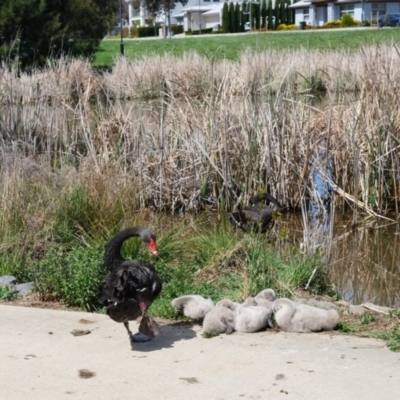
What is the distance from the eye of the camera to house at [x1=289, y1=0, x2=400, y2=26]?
257 ft

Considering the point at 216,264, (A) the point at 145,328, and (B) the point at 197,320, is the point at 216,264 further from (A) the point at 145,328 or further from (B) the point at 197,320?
(A) the point at 145,328

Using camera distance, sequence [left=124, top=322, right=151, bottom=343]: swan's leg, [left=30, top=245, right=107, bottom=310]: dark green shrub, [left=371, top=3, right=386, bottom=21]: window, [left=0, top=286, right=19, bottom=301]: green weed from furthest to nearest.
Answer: [left=371, top=3, right=386, bottom=21]: window
[left=0, top=286, right=19, bottom=301]: green weed
[left=30, top=245, right=107, bottom=310]: dark green shrub
[left=124, top=322, right=151, bottom=343]: swan's leg

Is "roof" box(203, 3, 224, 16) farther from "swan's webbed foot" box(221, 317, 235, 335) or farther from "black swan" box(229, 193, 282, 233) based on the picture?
"swan's webbed foot" box(221, 317, 235, 335)

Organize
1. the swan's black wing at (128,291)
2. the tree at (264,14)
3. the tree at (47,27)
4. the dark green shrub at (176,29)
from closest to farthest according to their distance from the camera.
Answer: the swan's black wing at (128,291), the tree at (47,27), the tree at (264,14), the dark green shrub at (176,29)

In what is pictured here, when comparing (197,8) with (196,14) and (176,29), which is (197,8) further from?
(176,29)

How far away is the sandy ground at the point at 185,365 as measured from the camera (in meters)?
4.95

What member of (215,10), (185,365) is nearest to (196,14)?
(215,10)

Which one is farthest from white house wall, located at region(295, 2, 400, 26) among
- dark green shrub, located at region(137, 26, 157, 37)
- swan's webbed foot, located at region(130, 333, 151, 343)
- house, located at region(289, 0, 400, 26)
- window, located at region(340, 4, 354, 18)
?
swan's webbed foot, located at region(130, 333, 151, 343)

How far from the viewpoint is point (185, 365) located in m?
5.41

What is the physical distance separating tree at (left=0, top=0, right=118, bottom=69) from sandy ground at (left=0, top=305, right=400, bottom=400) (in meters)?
31.6

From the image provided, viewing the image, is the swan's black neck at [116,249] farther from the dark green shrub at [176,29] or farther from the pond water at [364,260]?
the dark green shrub at [176,29]

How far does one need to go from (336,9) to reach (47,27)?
161ft

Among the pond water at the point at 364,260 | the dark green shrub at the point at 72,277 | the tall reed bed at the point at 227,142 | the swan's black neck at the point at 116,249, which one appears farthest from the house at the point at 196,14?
the swan's black neck at the point at 116,249

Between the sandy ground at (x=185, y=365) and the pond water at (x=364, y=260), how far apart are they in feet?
9.23
